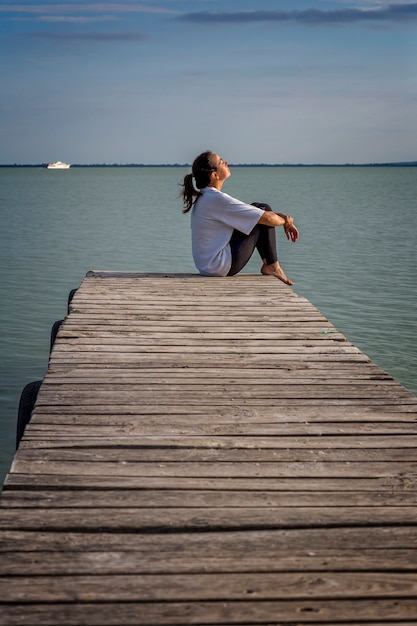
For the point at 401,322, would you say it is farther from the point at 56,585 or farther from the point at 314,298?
the point at 56,585

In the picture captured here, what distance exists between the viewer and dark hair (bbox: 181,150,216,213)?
24.6 feet

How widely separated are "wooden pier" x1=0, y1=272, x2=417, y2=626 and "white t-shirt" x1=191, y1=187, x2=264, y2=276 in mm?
2612

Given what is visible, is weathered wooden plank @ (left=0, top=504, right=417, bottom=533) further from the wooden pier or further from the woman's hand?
the woman's hand

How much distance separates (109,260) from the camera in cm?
1755

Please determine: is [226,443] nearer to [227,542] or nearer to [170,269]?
[227,542]

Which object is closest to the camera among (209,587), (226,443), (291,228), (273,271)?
(209,587)

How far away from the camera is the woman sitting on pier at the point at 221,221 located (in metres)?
7.30

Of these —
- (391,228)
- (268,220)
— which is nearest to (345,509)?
(268,220)

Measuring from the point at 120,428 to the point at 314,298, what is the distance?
950cm

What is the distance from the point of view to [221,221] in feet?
24.2

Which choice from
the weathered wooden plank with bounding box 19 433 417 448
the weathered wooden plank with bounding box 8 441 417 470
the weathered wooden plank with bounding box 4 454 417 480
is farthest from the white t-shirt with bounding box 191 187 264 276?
the weathered wooden plank with bounding box 4 454 417 480

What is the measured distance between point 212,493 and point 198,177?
203 inches

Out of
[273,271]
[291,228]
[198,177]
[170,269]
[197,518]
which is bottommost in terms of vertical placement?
[170,269]

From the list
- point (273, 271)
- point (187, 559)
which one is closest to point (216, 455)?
point (187, 559)
